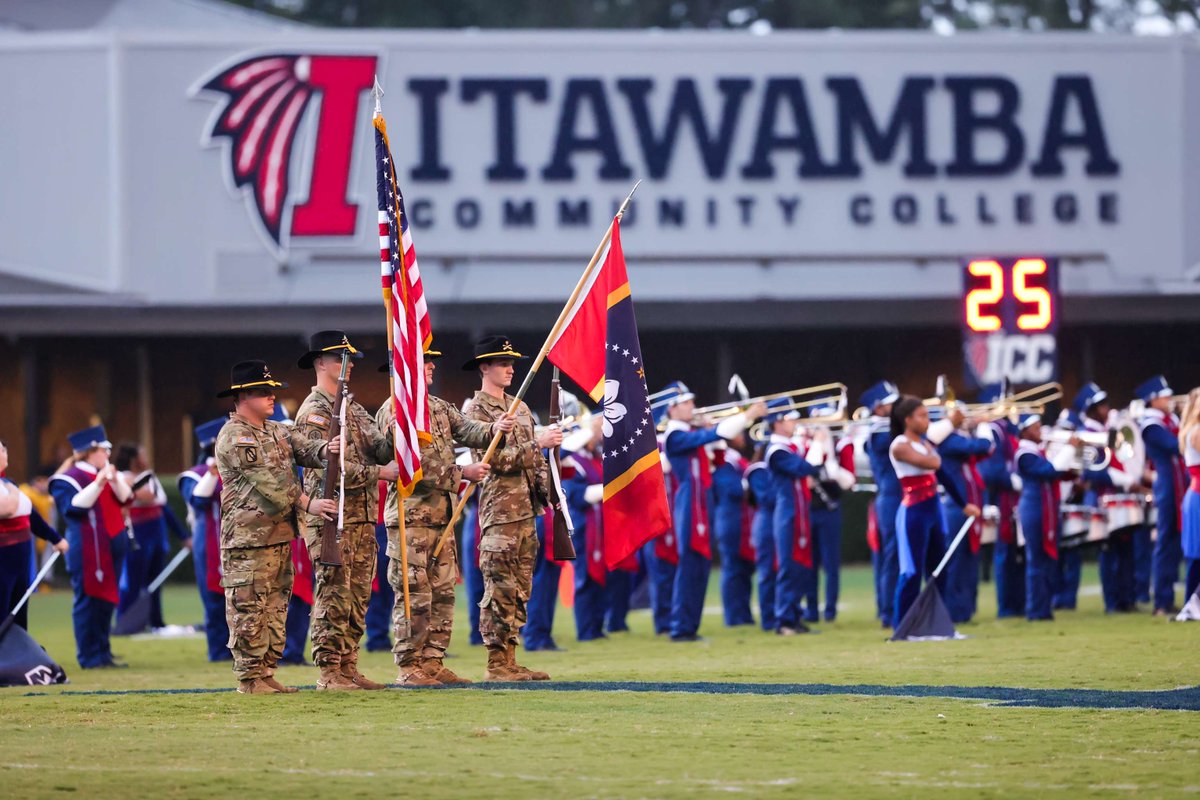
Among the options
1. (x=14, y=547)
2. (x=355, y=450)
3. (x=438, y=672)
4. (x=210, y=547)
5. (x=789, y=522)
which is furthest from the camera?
(x=789, y=522)

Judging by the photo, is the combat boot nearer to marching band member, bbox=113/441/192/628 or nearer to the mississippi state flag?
the mississippi state flag

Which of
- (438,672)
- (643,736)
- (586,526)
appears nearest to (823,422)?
(586,526)

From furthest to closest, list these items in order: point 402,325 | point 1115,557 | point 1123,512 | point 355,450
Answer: point 1115,557, point 1123,512, point 355,450, point 402,325

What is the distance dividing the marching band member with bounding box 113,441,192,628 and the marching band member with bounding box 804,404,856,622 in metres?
5.83

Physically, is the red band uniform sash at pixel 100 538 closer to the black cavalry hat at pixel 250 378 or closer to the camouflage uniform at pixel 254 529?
the camouflage uniform at pixel 254 529

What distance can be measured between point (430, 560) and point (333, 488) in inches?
32.9

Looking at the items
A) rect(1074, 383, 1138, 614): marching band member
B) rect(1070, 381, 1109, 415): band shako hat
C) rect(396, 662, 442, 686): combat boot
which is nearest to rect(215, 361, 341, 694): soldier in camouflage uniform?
rect(396, 662, 442, 686): combat boot

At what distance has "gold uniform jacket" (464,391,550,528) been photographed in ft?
37.7

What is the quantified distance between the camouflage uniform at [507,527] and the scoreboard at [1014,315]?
10.1 metres

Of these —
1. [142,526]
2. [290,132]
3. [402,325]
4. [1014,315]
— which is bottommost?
[142,526]

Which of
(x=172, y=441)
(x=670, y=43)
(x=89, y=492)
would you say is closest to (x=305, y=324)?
(x=172, y=441)

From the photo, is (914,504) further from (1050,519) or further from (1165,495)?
(1165,495)

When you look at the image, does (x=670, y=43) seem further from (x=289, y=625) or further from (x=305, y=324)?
(x=289, y=625)

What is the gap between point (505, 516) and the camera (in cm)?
1153
